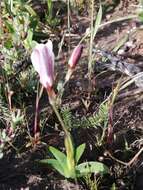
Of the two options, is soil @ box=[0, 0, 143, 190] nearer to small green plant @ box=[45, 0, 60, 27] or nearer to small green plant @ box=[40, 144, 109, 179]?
small green plant @ box=[40, 144, 109, 179]

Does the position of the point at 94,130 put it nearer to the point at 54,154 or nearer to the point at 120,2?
the point at 54,154

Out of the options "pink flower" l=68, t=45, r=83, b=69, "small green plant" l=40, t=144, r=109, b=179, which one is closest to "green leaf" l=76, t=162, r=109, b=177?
"small green plant" l=40, t=144, r=109, b=179

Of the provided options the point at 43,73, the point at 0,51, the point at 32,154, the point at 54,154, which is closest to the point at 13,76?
the point at 0,51

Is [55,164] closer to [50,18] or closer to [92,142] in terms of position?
[92,142]

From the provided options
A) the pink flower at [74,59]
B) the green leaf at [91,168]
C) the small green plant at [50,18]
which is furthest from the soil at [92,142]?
the pink flower at [74,59]

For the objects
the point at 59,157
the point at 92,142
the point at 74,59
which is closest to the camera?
the point at 74,59

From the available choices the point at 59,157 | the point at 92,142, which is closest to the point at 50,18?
the point at 92,142

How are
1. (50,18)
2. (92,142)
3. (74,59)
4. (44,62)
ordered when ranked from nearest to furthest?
1. (44,62)
2. (74,59)
3. (92,142)
4. (50,18)
